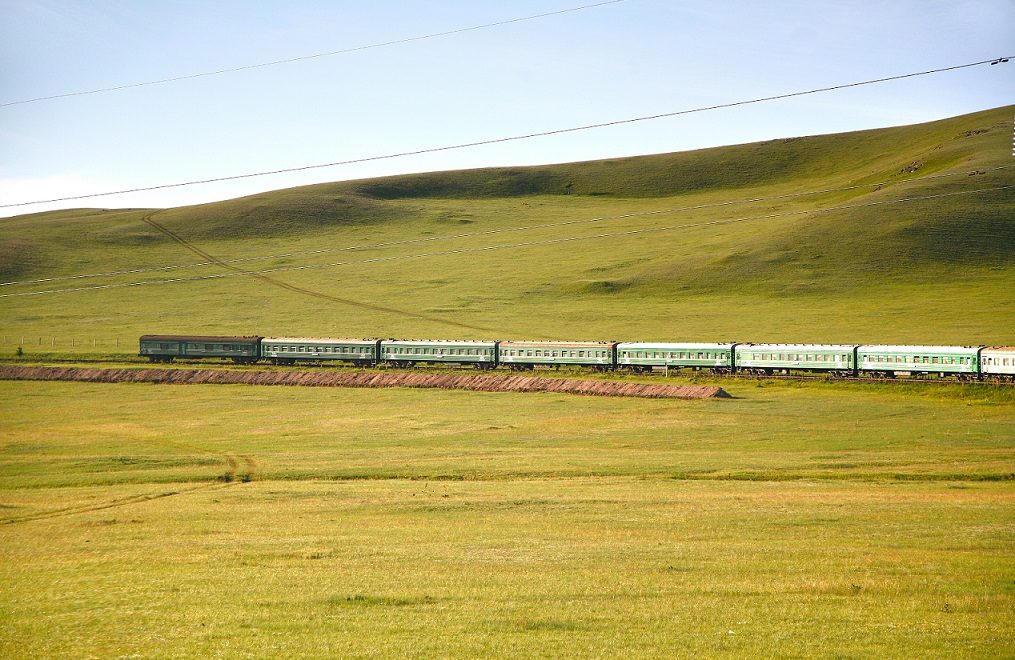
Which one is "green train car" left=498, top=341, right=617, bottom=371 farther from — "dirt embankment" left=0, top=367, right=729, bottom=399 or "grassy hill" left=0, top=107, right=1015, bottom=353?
"grassy hill" left=0, top=107, right=1015, bottom=353

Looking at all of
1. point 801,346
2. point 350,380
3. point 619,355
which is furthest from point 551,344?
point 801,346

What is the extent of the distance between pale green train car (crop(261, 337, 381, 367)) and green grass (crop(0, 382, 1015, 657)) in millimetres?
31261

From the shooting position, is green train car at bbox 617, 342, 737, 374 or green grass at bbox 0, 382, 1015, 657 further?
green train car at bbox 617, 342, 737, 374

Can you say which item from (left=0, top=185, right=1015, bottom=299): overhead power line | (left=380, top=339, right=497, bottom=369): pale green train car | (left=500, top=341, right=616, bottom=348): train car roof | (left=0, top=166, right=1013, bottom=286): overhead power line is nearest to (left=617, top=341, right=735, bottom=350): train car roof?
(left=500, top=341, right=616, bottom=348): train car roof

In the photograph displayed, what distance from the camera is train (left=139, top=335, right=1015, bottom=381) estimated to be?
5772 centimetres

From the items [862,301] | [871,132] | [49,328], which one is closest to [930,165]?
[871,132]

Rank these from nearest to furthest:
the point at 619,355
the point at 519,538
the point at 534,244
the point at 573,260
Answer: the point at 519,538, the point at 619,355, the point at 573,260, the point at 534,244

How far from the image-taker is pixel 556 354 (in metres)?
71.6

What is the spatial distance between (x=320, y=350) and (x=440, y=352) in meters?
10.6

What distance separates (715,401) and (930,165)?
4422 inches

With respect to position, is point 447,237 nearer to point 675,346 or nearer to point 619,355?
point 619,355

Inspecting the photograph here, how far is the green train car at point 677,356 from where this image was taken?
66.8 metres

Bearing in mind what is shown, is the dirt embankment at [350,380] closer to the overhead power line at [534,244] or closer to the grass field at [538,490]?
the grass field at [538,490]

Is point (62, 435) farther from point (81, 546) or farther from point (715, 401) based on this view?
point (715, 401)
